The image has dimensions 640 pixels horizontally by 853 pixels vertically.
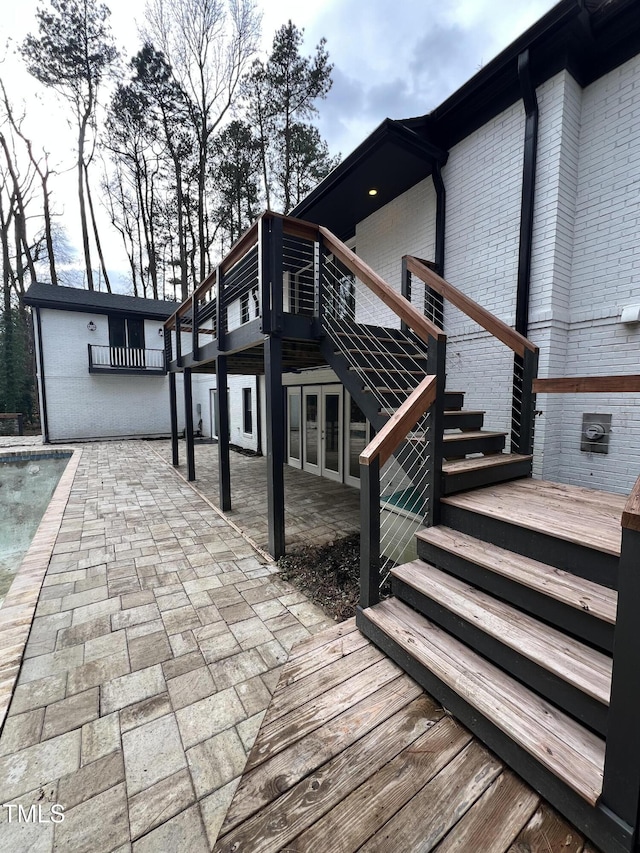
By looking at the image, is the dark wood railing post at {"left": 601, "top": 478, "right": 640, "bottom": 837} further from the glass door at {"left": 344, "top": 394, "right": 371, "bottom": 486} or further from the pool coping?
the glass door at {"left": 344, "top": 394, "right": 371, "bottom": 486}

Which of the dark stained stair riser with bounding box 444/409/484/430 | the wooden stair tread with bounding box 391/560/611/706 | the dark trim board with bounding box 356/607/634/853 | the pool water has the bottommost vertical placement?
the pool water

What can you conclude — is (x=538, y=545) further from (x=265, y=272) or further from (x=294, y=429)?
(x=294, y=429)

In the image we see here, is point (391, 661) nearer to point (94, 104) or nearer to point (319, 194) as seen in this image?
point (319, 194)

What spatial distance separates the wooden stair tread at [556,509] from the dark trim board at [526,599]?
30 centimetres

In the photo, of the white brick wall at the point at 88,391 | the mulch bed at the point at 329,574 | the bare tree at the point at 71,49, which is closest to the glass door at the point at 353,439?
the mulch bed at the point at 329,574

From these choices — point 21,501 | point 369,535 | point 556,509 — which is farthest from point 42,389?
point 556,509

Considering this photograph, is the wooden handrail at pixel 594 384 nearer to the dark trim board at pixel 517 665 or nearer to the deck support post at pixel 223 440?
the dark trim board at pixel 517 665

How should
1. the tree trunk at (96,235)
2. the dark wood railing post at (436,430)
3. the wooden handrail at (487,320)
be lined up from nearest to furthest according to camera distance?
the dark wood railing post at (436,430) → the wooden handrail at (487,320) → the tree trunk at (96,235)

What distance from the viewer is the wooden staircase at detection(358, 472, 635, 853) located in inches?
45.9

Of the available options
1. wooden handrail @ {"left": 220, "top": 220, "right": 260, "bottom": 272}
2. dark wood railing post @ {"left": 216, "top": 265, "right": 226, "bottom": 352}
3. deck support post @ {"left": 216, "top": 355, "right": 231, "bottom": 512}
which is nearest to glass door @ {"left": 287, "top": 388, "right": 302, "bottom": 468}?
deck support post @ {"left": 216, "top": 355, "right": 231, "bottom": 512}

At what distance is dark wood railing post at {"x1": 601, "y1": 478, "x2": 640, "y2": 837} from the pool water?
4.31 metres

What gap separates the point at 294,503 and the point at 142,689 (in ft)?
11.7

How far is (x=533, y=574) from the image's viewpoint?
1.65 meters

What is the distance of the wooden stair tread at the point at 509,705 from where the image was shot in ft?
3.65
